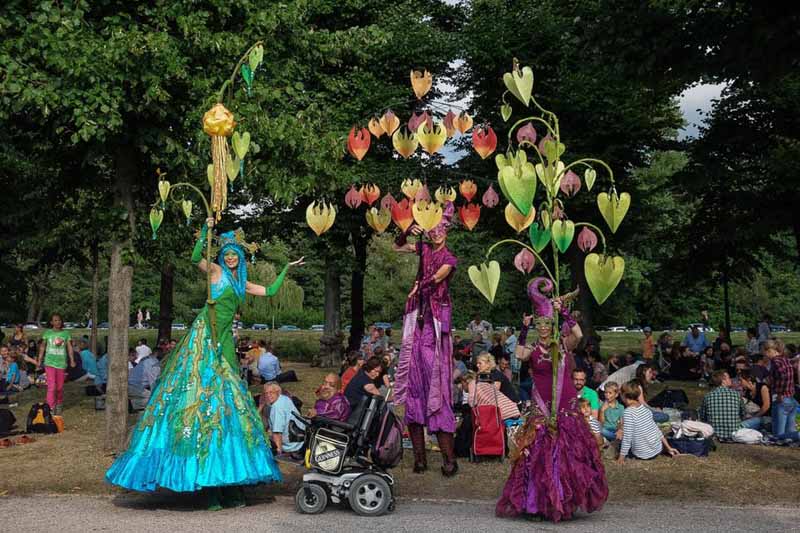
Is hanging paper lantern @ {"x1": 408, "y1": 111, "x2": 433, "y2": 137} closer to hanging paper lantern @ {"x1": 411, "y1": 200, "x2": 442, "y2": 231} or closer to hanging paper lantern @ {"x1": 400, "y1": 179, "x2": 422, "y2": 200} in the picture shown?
hanging paper lantern @ {"x1": 400, "y1": 179, "x2": 422, "y2": 200}

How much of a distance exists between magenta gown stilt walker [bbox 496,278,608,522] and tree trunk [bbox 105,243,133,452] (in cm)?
591

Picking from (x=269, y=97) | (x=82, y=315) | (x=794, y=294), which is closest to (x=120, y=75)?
(x=269, y=97)

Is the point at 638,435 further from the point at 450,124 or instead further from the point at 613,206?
the point at 613,206

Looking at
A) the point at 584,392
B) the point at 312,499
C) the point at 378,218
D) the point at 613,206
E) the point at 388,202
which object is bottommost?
the point at 312,499

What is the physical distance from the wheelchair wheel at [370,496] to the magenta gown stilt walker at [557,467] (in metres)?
A: 0.98

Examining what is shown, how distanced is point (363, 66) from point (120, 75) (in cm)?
1534

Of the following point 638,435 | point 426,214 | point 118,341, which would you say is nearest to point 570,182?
point 426,214

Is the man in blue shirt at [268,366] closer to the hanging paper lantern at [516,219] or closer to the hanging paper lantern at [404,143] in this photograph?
the hanging paper lantern at [404,143]

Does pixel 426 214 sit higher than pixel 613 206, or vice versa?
pixel 426 214

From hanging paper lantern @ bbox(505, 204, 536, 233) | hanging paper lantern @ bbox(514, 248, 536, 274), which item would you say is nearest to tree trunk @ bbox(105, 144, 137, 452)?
hanging paper lantern @ bbox(514, 248, 536, 274)

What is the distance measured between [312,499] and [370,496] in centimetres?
51

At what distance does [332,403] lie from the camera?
10062 mm

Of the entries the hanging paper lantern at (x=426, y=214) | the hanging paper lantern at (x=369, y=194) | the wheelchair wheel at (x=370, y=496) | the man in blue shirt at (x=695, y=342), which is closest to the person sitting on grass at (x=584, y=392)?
the hanging paper lantern at (x=369, y=194)

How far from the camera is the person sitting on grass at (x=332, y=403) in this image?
9698 mm
